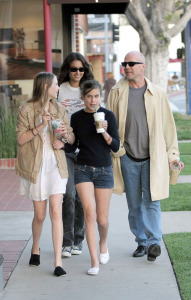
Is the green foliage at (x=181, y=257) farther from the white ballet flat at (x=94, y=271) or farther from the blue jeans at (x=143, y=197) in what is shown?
the white ballet flat at (x=94, y=271)

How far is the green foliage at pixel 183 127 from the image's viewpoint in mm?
19047

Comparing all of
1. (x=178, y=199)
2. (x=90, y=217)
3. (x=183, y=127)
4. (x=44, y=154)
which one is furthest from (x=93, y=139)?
(x=183, y=127)

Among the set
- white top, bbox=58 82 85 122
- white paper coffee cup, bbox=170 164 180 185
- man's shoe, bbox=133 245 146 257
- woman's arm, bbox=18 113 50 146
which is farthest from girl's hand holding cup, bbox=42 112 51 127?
man's shoe, bbox=133 245 146 257

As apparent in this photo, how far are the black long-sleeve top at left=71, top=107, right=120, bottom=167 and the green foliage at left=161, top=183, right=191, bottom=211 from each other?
314 centimetres

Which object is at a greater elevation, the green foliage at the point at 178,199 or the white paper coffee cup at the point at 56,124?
the white paper coffee cup at the point at 56,124

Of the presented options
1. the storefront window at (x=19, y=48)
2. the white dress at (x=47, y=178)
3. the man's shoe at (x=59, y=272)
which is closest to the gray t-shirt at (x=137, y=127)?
the white dress at (x=47, y=178)

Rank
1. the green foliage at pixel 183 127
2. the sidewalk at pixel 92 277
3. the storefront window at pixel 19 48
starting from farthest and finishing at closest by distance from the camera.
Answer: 1. the green foliage at pixel 183 127
2. the storefront window at pixel 19 48
3. the sidewalk at pixel 92 277

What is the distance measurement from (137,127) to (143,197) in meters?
0.68

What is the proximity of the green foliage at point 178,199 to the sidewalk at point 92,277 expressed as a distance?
81 cm

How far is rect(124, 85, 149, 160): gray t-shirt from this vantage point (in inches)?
249

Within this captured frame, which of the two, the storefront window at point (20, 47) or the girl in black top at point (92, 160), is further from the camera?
the storefront window at point (20, 47)

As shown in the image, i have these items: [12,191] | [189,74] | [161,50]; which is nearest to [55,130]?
[12,191]

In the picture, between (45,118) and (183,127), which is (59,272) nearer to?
(45,118)

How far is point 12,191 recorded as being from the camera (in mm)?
10719
